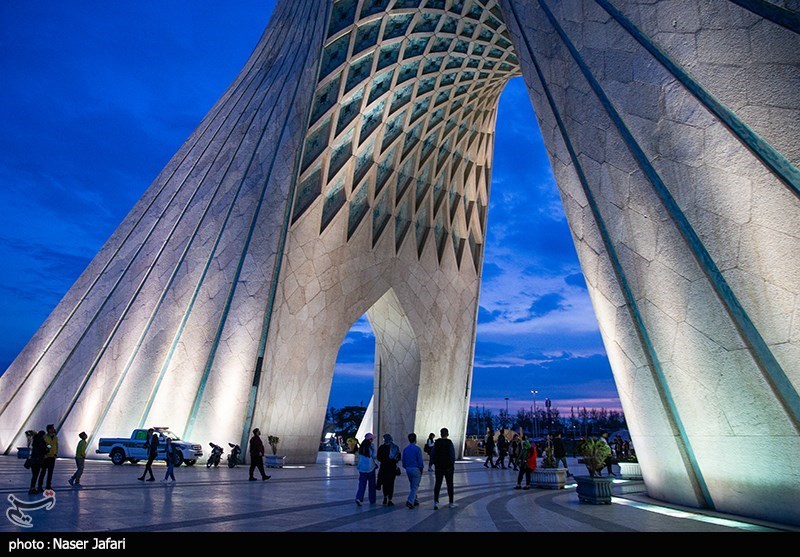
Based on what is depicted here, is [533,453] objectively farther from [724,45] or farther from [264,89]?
[264,89]

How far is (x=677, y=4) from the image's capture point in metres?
8.80

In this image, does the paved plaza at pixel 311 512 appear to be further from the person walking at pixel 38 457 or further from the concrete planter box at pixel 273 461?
the concrete planter box at pixel 273 461

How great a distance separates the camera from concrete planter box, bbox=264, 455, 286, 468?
19328 mm

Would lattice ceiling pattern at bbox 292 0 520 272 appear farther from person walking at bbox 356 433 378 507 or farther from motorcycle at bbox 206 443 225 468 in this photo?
person walking at bbox 356 433 378 507

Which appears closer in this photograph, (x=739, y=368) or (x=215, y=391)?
(x=739, y=368)

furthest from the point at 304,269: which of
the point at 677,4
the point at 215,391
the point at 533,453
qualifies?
the point at 677,4

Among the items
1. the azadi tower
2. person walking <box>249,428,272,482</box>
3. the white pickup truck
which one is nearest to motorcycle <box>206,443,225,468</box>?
the white pickup truck

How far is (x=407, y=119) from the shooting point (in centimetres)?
2636

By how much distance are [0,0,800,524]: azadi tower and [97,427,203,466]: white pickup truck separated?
680mm

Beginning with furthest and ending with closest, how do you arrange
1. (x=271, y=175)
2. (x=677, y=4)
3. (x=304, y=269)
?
(x=304, y=269) → (x=271, y=175) → (x=677, y=4)

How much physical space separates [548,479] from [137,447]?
39.6 feet

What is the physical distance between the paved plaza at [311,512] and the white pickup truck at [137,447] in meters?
4.39

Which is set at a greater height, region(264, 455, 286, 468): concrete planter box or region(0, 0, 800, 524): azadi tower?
region(0, 0, 800, 524): azadi tower
